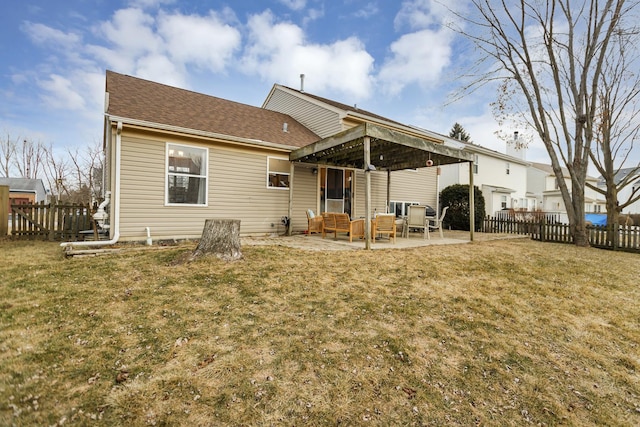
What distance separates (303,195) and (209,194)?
125 inches

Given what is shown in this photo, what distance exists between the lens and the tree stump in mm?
5289

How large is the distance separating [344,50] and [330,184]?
785 centimetres

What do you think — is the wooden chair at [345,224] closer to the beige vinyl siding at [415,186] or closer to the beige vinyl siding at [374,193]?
the beige vinyl siding at [374,193]

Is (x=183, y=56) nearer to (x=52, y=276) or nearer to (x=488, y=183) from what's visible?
(x=52, y=276)

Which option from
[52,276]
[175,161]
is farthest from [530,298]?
[175,161]

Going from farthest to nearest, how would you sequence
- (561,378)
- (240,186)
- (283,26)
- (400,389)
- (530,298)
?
(283,26), (240,186), (530,298), (561,378), (400,389)

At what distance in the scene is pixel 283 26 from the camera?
12.6m

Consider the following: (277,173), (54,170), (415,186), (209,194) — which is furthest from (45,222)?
(54,170)

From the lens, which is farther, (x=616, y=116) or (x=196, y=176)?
(x=616, y=116)

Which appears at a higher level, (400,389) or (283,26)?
(283,26)

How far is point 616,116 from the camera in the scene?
11852mm

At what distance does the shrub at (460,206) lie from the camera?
13766mm

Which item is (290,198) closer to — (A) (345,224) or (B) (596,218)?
(A) (345,224)

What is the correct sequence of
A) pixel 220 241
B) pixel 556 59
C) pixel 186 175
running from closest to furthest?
pixel 220 241 < pixel 186 175 < pixel 556 59
